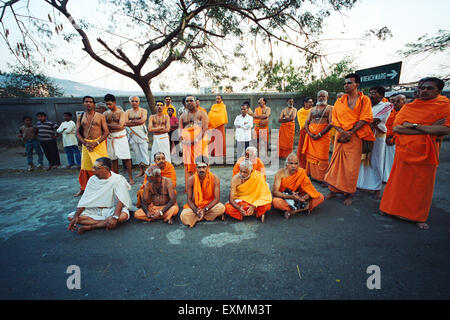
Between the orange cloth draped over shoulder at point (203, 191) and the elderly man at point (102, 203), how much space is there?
1088 millimetres

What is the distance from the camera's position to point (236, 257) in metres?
2.61

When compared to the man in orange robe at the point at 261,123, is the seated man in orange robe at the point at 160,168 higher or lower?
lower

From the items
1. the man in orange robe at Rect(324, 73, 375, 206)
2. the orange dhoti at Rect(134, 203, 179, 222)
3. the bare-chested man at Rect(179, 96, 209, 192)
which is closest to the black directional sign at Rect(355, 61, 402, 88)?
the man in orange robe at Rect(324, 73, 375, 206)

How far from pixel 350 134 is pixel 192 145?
10.9 feet

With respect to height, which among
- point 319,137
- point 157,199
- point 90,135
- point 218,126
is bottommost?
point 157,199

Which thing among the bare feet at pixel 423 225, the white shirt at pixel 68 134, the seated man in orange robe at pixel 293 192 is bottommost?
the bare feet at pixel 423 225

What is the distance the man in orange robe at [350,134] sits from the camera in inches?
152

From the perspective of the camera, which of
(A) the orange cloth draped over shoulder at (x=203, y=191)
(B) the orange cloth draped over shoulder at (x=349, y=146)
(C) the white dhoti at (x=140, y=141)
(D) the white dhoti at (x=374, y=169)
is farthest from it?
(C) the white dhoti at (x=140, y=141)

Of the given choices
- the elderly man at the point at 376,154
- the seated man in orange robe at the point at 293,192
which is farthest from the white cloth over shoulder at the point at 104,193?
the elderly man at the point at 376,154

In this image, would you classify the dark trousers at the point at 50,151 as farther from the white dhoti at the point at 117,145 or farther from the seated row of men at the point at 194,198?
the seated row of men at the point at 194,198

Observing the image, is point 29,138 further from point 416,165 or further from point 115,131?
point 416,165

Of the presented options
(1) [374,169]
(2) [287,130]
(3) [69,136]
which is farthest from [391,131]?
(3) [69,136]

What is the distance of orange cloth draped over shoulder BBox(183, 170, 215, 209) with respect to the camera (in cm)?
354

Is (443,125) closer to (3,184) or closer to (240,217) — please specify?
(240,217)
